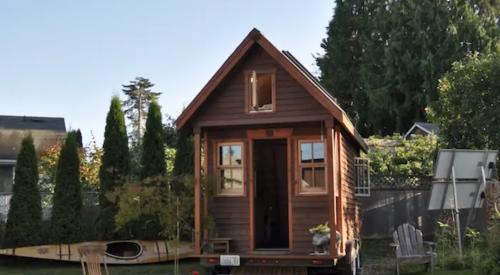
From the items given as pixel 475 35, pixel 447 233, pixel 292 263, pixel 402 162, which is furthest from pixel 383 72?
pixel 292 263

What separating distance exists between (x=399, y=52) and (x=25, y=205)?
2526cm

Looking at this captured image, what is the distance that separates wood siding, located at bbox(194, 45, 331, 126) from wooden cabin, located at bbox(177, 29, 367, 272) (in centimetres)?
2

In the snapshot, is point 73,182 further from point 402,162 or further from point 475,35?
point 475,35

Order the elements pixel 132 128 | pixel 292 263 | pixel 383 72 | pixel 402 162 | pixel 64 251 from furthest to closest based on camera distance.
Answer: pixel 132 128 → pixel 383 72 → pixel 402 162 → pixel 64 251 → pixel 292 263

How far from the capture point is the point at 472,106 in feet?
52.2

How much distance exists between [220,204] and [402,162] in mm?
9546

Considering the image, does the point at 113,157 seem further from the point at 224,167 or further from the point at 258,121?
the point at 258,121

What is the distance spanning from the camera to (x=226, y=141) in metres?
12.0

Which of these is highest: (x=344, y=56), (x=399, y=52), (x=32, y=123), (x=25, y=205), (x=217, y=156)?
(x=344, y=56)

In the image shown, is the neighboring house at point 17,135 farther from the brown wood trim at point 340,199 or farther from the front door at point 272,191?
the brown wood trim at point 340,199

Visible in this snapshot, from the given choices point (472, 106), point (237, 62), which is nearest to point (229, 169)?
point (237, 62)

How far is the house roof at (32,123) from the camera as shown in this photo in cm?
2691

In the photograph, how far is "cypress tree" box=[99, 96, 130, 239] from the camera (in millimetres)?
15219


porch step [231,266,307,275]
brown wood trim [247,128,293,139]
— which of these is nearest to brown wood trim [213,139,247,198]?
brown wood trim [247,128,293,139]
